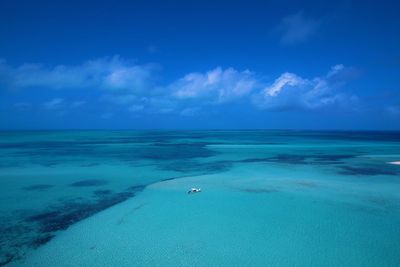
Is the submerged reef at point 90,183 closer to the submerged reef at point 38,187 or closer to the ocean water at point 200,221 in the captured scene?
the ocean water at point 200,221

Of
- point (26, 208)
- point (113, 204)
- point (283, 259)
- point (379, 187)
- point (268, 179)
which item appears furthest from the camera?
point (268, 179)

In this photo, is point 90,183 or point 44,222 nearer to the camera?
point 44,222

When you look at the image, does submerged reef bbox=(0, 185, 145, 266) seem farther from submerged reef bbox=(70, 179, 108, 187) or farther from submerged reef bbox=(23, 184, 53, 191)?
submerged reef bbox=(23, 184, 53, 191)

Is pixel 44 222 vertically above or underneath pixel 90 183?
underneath

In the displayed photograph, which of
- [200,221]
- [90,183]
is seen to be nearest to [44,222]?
[200,221]

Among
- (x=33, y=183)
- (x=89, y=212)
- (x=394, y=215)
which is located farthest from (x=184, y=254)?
(x=33, y=183)

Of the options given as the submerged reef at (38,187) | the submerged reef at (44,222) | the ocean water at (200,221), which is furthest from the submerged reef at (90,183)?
the submerged reef at (44,222)

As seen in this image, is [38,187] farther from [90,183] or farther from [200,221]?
[200,221]

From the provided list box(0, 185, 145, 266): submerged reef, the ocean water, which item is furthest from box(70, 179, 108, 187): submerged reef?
box(0, 185, 145, 266): submerged reef

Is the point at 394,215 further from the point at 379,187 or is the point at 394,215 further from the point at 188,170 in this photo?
the point at 188,170

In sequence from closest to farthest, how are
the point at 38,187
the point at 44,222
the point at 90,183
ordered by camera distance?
the point at 44,222
the point at 38,187
the point at 90,183

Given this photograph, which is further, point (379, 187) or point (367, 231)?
point (379, 187)
